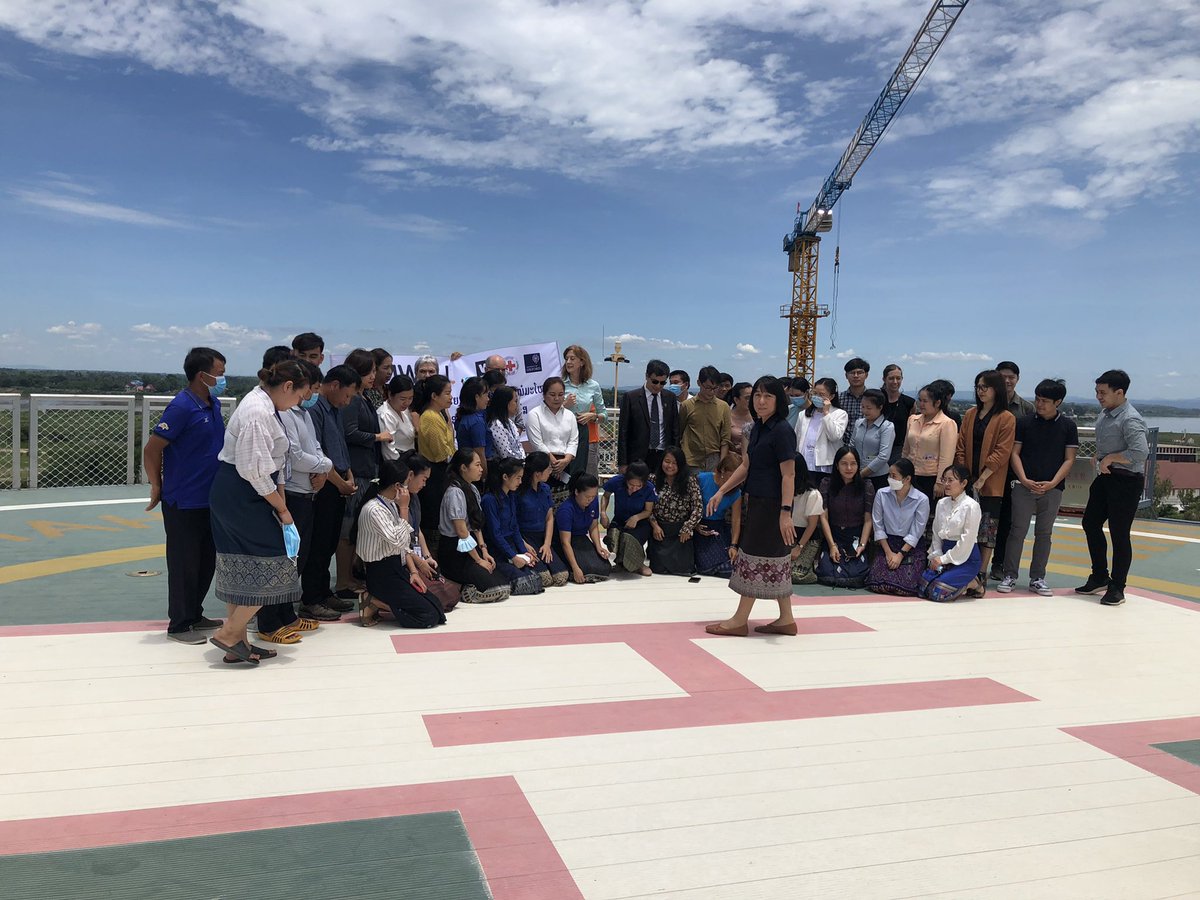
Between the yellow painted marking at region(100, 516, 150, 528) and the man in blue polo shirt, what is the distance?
447 centimetres

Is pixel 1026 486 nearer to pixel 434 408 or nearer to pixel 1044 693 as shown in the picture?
pixel 1044 693

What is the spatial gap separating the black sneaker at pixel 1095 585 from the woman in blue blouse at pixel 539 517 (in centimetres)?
413

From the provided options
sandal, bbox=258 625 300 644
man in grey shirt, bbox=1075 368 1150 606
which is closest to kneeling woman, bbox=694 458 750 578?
man in grey shirt, bbox=1075 368 1150 606

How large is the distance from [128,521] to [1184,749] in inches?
361

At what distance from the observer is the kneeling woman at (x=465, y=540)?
18.7 feet

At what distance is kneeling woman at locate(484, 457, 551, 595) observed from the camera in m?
6.03

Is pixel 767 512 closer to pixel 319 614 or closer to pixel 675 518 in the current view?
pixel 675 518

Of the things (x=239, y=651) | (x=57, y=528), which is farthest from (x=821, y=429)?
(x=57, y=528)

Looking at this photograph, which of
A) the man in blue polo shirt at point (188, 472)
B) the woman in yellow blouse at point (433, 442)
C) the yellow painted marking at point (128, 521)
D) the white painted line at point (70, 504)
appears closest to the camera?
the man in blue polo shirt at point (188, 472)

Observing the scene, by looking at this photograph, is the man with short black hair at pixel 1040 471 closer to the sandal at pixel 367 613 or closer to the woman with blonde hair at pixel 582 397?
the woman with blonde hair at pixel 582 397

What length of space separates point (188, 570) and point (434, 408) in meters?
1.93

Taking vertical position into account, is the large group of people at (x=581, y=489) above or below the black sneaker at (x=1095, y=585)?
above

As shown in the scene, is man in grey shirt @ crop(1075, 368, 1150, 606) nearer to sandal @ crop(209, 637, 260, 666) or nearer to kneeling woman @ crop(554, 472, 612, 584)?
kneeling woman @ crop(554, 472, 612, 584)

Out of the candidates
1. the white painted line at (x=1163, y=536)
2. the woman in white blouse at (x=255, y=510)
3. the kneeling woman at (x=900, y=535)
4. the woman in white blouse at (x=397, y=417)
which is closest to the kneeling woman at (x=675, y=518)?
the kneeling woman at (x=900, y=535)
